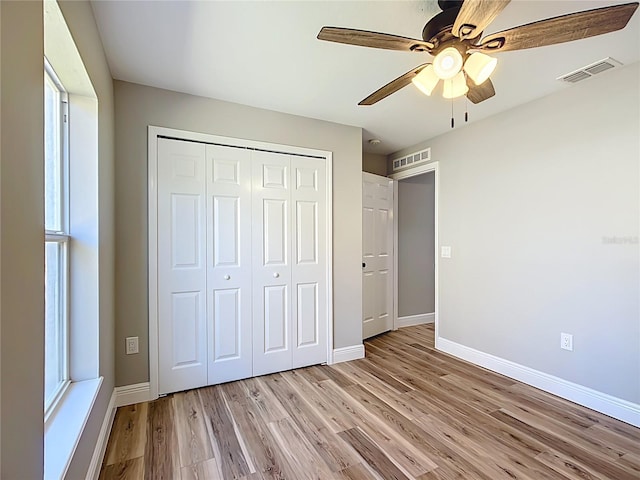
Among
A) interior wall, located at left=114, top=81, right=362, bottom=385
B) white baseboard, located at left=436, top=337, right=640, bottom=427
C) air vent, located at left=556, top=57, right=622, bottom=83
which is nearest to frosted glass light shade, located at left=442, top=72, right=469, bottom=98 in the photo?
air vent, located at left=556, top=57, right=622, bottom=83

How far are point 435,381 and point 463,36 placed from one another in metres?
2.52

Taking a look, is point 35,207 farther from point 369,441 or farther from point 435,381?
point 435,381

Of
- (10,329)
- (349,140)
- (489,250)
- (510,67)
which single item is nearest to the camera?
(10,329)

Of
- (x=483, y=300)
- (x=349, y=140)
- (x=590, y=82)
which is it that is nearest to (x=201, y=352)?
(x=349, y=140)

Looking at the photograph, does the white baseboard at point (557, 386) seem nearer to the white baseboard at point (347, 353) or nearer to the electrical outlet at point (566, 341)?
the electrical outlet at point (566, 341)

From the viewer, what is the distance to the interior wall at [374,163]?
4.22 m

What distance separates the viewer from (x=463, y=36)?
1.36 meters

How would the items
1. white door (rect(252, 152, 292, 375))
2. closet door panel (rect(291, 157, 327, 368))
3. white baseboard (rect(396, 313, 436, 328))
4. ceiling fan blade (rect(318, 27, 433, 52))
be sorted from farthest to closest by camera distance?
1. white baseboard (rect(396, 313, 436, 328))
2. closet door panel (rect(291, 157, 327, 368))
3. white door (rect(252, 152, 292, 375))
4. ceiling fan blade (rect(318, 27, 433, 52))

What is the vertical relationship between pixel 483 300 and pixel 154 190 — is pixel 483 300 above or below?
below

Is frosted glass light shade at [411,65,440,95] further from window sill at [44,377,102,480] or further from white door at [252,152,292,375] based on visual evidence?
window sill at [44,377,102,480]

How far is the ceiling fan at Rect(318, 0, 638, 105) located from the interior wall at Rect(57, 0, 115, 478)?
1.11m

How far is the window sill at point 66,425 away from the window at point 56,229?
0.20 ft

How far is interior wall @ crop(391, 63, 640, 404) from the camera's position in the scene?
214cm

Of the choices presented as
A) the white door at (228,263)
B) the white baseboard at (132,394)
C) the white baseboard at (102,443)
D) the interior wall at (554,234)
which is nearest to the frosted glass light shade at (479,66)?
the interior wall at (554,234)
